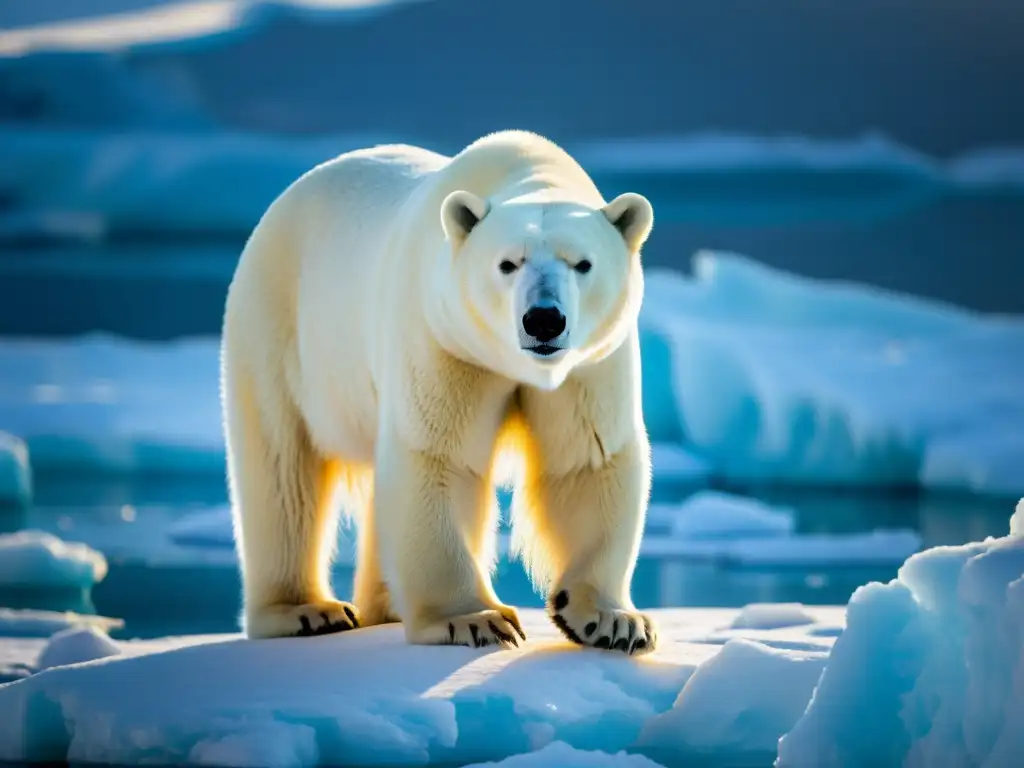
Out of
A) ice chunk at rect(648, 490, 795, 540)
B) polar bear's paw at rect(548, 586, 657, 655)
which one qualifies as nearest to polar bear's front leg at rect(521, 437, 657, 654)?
polar bear's paw at rect(548, 586, 657, 655)

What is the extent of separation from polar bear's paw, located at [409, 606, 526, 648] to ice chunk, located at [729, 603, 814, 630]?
6.50ft

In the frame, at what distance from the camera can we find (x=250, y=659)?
412 centimetres

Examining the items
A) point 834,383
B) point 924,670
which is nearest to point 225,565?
point 834,383

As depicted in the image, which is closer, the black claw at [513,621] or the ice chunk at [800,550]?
the black claw at [513,621]

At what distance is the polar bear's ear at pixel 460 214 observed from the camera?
3750 mm

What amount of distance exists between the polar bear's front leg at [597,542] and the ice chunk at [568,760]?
19.5 inches

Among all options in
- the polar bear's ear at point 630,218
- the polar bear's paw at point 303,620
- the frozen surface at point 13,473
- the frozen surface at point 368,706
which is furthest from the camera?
the frozen surface at point 13,473

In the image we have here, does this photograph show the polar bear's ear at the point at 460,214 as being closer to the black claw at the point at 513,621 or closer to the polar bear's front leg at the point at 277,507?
the black claw at the point at 513,621

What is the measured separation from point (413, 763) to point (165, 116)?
20333 mm

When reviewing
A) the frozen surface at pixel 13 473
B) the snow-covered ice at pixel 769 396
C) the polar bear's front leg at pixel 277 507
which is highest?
the snow-covered ice at pixel 769 396

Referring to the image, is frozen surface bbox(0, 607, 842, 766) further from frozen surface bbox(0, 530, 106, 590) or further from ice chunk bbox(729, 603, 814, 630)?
frozen surface bbox(0, 530, 106, 590)

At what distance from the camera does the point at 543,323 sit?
3.45m

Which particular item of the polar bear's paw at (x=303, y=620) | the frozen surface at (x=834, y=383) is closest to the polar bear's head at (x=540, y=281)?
the polar bear's paw at (x=303, y=620)

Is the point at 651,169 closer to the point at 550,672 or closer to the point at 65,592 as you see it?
the point at 65,592
